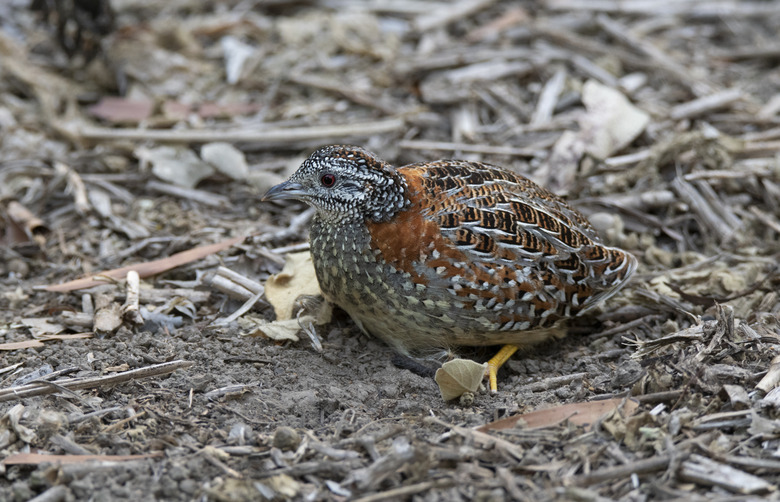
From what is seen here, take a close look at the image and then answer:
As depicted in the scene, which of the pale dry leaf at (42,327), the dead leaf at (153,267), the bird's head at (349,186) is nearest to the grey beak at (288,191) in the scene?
the bird's head at (349,186)

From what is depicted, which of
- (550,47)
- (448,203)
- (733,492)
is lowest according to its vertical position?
(733,492)

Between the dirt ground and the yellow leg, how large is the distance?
0.24 feet

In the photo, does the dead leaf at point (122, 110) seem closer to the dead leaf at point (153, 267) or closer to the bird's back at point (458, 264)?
the dead leaf at point (153, 267)

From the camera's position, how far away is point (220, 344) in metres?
4.68

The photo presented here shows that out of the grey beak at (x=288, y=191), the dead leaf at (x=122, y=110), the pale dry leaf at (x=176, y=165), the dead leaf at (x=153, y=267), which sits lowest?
the dead leaf at (x=153, y=267)

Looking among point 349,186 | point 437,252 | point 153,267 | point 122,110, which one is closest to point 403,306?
point 437,252

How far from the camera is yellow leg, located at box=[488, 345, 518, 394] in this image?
4643 millimetres

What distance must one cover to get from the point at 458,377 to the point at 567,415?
2.06ft

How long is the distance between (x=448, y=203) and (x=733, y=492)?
84.0 inches

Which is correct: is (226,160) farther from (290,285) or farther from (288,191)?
(288,191)

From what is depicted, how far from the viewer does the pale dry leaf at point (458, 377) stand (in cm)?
417

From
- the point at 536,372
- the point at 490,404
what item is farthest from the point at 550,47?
the point at 490,404

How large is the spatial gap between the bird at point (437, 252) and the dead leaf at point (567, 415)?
2.55 ft

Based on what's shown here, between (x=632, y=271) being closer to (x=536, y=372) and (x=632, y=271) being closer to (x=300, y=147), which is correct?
(x=536, y=372)
